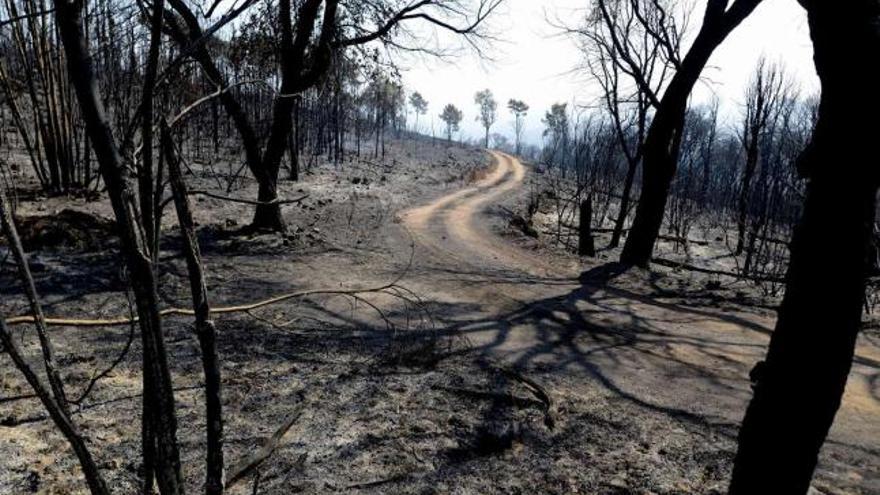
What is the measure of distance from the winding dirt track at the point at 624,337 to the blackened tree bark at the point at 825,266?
2.12m

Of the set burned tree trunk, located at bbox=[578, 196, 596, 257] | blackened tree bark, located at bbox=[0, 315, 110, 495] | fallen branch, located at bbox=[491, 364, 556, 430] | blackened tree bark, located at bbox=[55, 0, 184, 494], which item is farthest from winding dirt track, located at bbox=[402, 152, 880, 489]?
blackened tree bark, located at bbox=[0, 315, 110, 495]

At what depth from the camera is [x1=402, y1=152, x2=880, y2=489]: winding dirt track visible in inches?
200

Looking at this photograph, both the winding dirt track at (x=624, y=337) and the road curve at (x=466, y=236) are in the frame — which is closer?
the winding dirt track at (x=624, y=337)

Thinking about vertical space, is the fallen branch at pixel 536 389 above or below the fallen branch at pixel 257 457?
above

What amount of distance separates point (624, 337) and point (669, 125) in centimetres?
497

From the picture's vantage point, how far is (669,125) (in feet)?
32.7

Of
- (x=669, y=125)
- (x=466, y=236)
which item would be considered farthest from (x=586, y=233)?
(x=669, y=125)

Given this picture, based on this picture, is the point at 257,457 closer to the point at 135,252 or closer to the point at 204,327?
the point at 204,327

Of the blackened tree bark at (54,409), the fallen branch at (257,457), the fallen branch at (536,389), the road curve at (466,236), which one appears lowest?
the fallen branch at (257,457)

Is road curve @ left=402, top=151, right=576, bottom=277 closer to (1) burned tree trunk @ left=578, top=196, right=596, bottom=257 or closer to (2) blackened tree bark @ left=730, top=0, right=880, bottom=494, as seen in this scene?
(1) burned tree trunk @ left=578, top=196, right=596, bottom=257

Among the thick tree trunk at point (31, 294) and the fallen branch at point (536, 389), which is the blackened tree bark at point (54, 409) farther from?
the fallen branch at point (536, 389)

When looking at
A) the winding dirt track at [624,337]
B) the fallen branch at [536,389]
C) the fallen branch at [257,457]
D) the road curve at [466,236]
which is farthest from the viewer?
the road curve at [466,236]

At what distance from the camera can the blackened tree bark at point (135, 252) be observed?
1.34m

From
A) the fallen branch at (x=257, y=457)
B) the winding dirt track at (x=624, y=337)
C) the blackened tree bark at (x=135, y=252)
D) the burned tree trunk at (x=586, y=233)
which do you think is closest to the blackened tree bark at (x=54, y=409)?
the blackened tree bark at (x=135, y=252)
